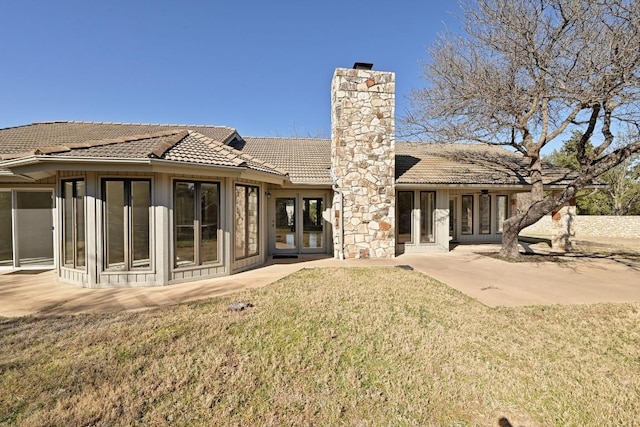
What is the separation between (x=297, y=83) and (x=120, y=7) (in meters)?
14.8

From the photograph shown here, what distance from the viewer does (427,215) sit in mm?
12789

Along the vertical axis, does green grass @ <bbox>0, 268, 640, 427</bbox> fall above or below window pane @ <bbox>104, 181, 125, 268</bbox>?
below

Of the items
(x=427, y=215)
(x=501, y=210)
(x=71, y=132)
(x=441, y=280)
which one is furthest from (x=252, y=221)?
(x=501, y=210)

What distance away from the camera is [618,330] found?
15.5 ft

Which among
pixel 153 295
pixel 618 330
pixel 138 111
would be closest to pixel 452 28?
pixel 618 330

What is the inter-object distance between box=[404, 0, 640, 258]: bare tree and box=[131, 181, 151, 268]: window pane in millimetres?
10707

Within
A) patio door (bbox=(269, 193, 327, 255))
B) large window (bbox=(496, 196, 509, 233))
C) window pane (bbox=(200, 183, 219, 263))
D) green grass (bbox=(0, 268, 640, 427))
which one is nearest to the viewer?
green grass (bbox=(0, 268, 640, 427))

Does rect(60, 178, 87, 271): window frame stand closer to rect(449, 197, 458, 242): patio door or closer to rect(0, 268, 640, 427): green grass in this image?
rect(0, 268, 640, 427): green grass

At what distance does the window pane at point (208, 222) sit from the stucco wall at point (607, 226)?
23.9m

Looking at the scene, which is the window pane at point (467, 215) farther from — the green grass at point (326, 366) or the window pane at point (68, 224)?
the window pane at point (68, 224)

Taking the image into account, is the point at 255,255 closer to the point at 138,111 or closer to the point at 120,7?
the point at 120,7

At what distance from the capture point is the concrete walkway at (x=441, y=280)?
5922mm

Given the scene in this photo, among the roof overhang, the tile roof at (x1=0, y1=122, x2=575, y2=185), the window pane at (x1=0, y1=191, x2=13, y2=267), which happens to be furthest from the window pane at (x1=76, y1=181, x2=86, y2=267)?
the window pane at (x1=0, y1=191, x2=13, y2=267)

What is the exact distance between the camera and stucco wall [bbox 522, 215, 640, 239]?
823 inches
